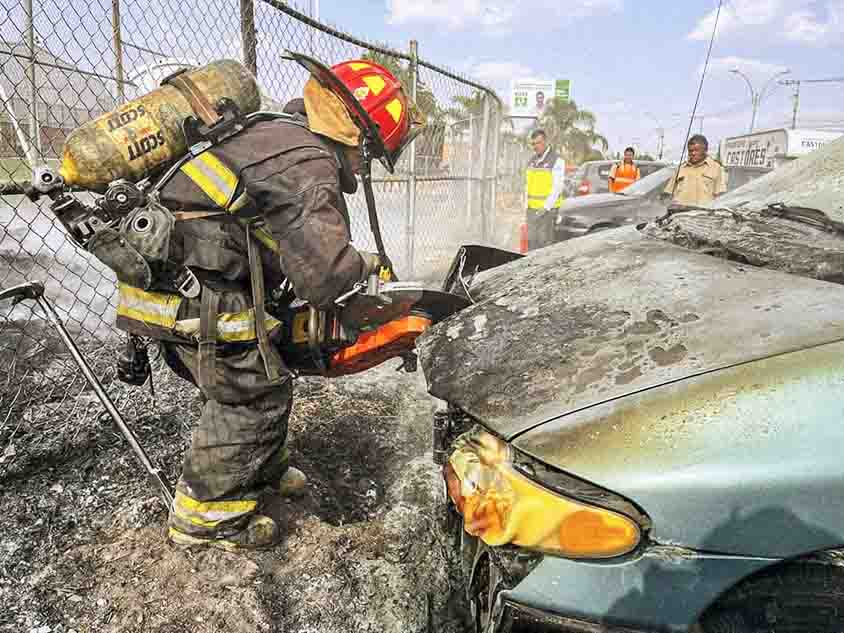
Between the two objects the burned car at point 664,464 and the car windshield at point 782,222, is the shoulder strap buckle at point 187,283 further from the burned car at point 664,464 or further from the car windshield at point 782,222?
the car windshield at point 782,222

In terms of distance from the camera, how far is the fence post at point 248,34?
3221 millimetres

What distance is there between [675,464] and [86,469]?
2.60 m

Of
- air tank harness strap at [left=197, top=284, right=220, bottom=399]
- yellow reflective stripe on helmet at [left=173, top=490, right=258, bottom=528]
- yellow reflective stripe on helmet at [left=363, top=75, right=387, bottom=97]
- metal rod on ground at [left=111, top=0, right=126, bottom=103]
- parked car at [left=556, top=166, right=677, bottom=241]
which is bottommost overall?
yellow reflective stripe on helmet at [left=173, top=490, right=258, bottom=528]

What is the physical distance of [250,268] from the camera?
2.05 metres

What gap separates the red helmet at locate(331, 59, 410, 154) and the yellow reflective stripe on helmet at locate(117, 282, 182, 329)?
0.94 meters

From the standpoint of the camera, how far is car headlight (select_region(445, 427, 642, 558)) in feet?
3.87

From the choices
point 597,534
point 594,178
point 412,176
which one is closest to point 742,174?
point 594,178

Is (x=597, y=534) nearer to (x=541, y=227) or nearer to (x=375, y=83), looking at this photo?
(x=375, y=83)

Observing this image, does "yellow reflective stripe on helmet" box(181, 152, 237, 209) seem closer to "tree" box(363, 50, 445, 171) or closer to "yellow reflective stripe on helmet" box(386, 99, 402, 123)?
"yellow reflective stripe on helmet" box(386, 99, 402, 123)

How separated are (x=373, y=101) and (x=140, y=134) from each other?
79 cm

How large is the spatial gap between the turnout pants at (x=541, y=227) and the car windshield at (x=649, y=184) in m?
1.05

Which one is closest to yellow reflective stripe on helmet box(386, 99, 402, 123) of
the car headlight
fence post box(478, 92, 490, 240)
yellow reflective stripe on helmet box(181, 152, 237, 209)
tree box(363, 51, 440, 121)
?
yellow reflective stripe on helmet box(181, 152, 237, 209)

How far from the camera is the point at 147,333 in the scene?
208 cm

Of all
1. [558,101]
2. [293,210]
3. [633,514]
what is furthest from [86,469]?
[558,101]
